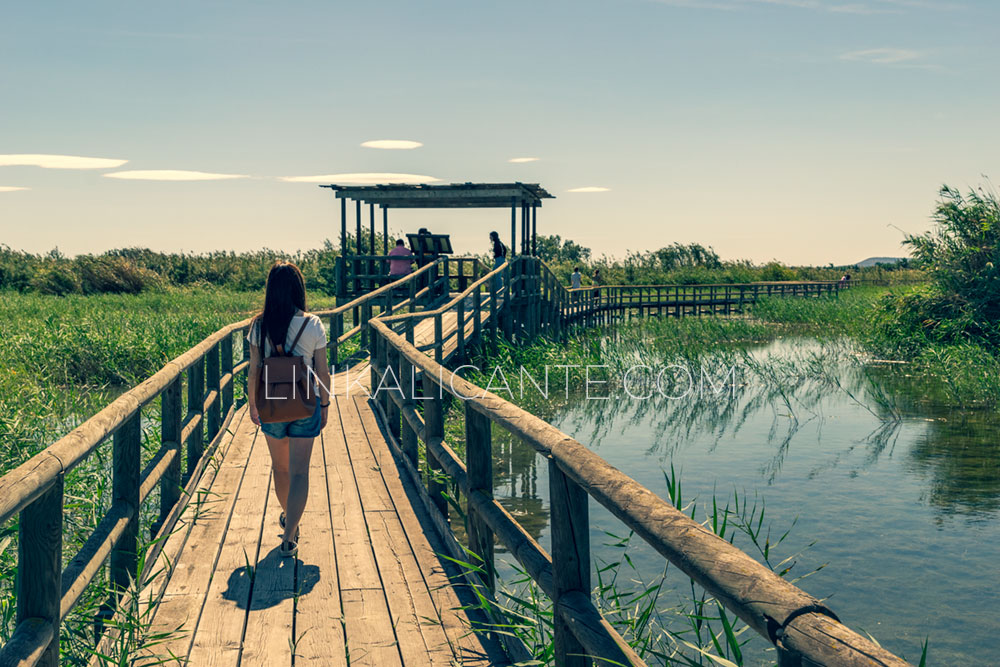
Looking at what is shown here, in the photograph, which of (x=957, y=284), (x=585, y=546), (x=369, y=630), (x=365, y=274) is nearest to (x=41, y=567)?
(x=369, y=630)

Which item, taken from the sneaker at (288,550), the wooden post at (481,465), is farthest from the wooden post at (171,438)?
the wooden post at (481,465)

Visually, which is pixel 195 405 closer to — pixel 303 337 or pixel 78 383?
pixel 303 337

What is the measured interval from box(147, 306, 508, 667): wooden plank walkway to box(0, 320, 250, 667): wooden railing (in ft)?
0.82

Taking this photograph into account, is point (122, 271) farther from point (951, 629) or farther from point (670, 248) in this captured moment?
point (951, 629)

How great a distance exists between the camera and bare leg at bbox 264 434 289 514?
4.74 metres

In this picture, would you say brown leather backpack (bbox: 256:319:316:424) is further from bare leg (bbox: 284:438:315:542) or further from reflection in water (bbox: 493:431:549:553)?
reflection in water (bbox: 493:431:549:553)

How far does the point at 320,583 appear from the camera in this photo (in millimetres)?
4219

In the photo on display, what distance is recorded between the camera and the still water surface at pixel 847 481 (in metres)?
6.49

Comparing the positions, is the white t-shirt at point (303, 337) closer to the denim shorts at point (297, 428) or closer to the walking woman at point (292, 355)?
the walking woman at point (292, 355)

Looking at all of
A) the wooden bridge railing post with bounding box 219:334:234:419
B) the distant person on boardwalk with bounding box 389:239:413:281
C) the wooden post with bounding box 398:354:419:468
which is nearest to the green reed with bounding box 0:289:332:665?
the wooden bridge railing post with bounding box 219:334:234:419

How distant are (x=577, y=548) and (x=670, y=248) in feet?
171

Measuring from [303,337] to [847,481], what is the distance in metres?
7.49

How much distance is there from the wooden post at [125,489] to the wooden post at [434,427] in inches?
67.9

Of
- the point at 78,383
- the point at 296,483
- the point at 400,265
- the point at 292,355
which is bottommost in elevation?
the point at 78,383
